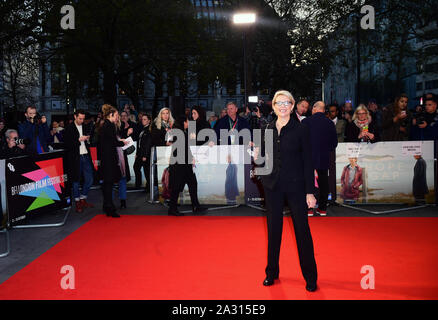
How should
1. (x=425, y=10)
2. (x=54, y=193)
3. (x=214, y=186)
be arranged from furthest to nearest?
(x=425, y=10), (x=214, y=186), (x=54, y=193)

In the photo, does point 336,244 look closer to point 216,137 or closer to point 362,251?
point 362,251

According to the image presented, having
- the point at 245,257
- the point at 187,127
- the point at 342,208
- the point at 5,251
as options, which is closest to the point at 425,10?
the point at 342,208

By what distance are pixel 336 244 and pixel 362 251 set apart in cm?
47

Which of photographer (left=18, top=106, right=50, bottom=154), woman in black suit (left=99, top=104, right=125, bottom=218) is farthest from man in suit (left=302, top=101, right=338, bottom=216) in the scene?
photographer (left=18, top=106, right=50, bottom=154)

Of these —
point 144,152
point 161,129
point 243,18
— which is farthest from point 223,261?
point 243,18

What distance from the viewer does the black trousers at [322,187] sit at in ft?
27.8

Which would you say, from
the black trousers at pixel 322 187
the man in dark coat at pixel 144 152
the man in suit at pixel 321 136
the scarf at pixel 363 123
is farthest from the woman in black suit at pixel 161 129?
the scarf at pixel 363 123

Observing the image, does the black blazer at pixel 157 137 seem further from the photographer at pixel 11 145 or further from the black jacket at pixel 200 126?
the photographer at pixel 11 145

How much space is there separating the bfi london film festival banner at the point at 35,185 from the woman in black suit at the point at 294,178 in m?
4.55

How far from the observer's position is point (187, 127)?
9297 millimetres

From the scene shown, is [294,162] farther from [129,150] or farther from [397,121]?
[397,121]

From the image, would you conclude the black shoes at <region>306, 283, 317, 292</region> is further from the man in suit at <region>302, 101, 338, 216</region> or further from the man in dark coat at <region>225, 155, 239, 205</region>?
the man in dark coat at <region>225, 155, 239, 205</region>

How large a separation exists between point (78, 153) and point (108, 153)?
2.76ft
